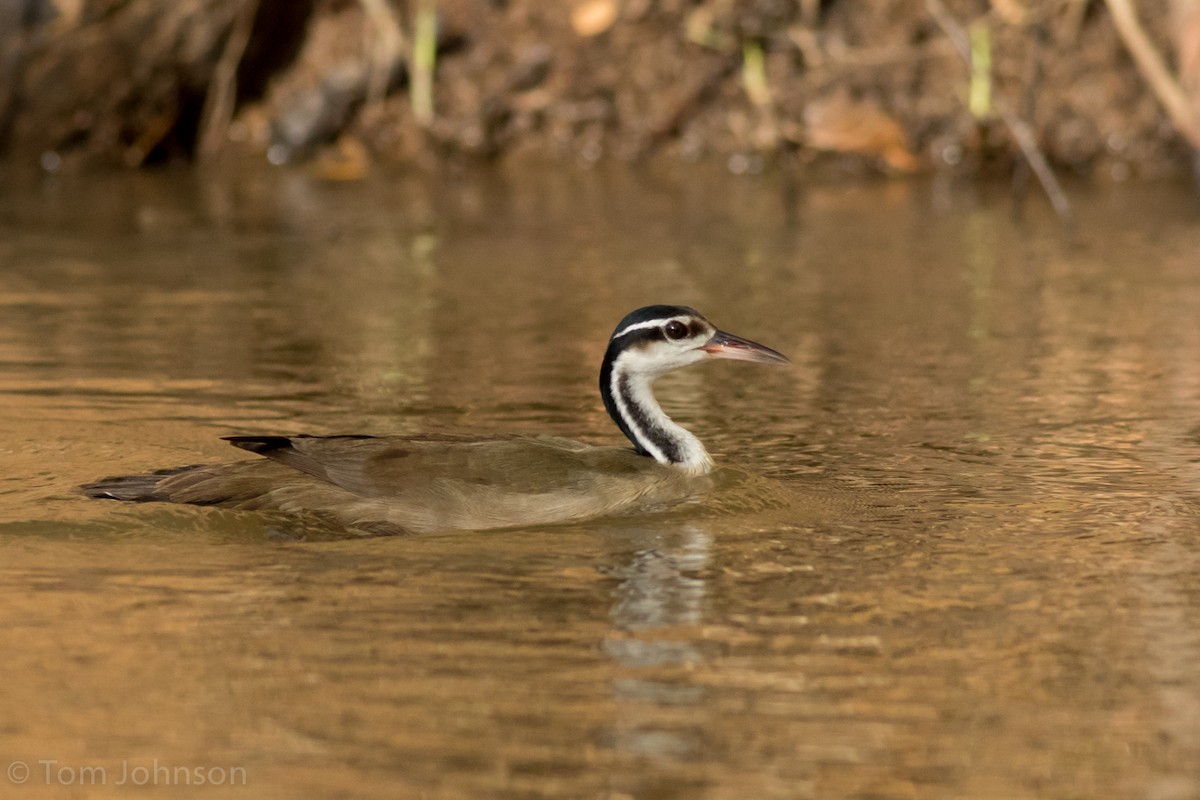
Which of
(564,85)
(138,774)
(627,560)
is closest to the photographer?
(138,774)

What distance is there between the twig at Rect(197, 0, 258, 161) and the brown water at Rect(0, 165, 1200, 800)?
23.7 ft

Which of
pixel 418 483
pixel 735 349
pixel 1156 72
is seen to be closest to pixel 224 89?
pixel 1156 72

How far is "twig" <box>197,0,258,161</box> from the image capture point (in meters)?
21.3

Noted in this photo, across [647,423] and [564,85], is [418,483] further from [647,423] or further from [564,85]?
[564,85]

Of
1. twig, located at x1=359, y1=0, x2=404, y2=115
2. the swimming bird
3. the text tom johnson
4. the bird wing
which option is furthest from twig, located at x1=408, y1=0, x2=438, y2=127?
the text tom johnson

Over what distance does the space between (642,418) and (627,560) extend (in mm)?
1194

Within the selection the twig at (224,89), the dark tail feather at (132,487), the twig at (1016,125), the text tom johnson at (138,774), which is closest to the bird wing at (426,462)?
the dark tail feather at (132,487)

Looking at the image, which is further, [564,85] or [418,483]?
[564,85]

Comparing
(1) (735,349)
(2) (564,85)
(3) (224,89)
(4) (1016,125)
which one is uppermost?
(3) (224,89)

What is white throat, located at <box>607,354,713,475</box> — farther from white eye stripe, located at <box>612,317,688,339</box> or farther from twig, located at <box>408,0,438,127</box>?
twig, located at <box>408,0,438,127</box>

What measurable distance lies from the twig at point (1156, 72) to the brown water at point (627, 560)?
306 centimetres

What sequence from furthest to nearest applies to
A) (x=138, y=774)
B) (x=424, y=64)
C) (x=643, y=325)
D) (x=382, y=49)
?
(x=382, y=49)
(x=424, y=64)
(x=643, y=325)
(x=138, y=774)

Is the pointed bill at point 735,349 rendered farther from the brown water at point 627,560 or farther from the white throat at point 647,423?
the brown water at point 627,560

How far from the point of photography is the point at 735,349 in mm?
8281
